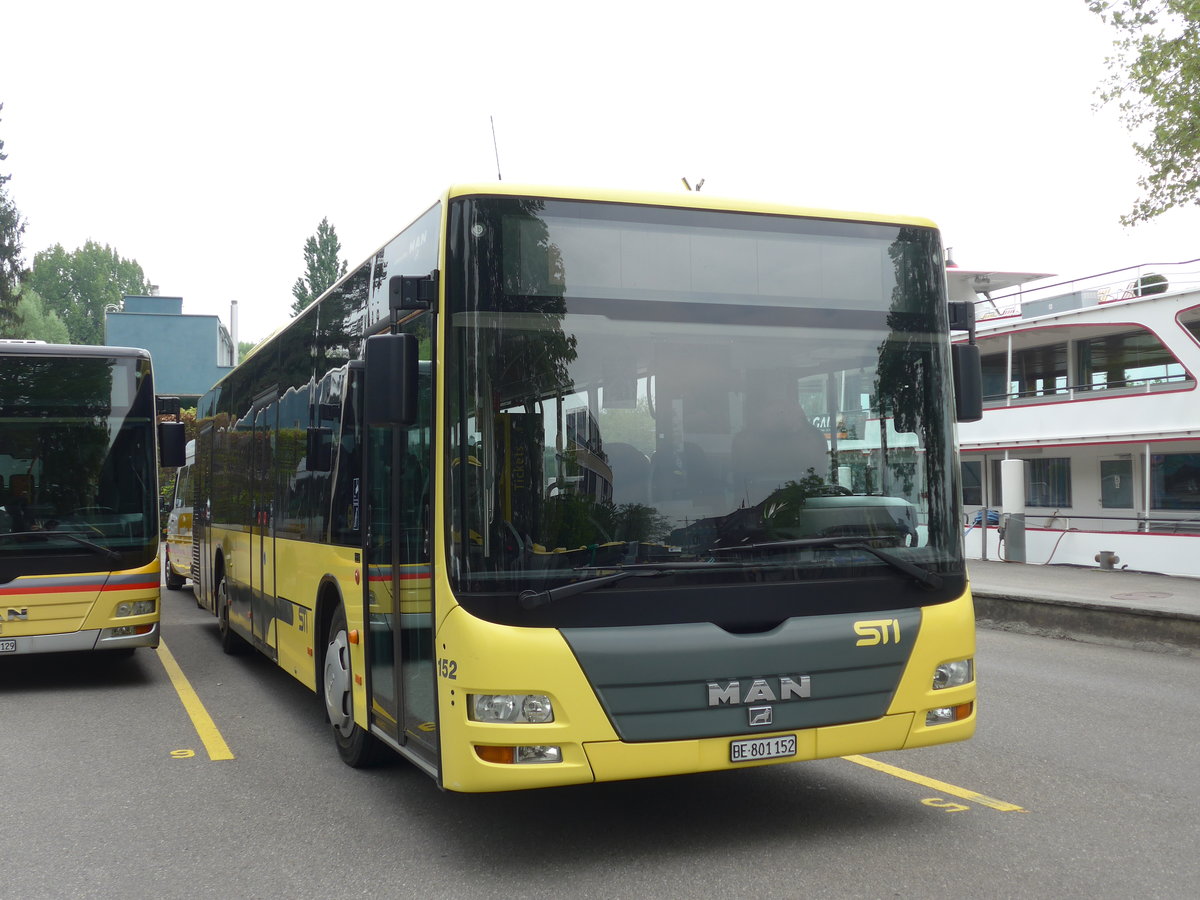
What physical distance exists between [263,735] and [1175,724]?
636 centimetres

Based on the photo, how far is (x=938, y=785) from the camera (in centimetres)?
652

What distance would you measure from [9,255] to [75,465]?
2096 inches

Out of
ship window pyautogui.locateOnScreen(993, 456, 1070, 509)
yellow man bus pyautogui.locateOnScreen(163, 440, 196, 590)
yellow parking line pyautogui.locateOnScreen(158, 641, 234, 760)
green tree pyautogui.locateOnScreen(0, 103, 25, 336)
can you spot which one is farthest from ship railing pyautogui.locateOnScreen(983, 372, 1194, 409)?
green tree pyautogui.locateOnScreen(0, 103, 25, 336)

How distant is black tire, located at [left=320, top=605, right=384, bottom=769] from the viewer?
23.0 ft

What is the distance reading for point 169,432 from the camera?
10617 millimetres

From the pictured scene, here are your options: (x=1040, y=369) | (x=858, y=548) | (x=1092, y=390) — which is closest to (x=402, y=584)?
(x=858, y=548)

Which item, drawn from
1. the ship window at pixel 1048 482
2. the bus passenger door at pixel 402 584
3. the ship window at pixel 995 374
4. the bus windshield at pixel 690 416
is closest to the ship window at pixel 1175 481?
the ship window at pixel 1048 482

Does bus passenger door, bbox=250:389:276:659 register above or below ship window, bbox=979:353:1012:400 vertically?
below

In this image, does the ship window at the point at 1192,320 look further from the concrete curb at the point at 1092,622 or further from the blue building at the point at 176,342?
the blue building at the point at 176,342

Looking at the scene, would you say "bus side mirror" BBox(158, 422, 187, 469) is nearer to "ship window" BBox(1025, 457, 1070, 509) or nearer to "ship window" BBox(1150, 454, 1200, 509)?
"ship window" BBox(1150, 454, 1200, 509)

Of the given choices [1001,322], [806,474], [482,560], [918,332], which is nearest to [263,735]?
[482,560]

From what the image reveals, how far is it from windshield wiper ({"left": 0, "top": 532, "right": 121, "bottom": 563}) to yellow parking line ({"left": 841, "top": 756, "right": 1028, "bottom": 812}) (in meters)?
6.36

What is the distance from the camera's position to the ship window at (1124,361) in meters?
23.3

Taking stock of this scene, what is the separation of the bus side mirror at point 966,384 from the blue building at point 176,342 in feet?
190
